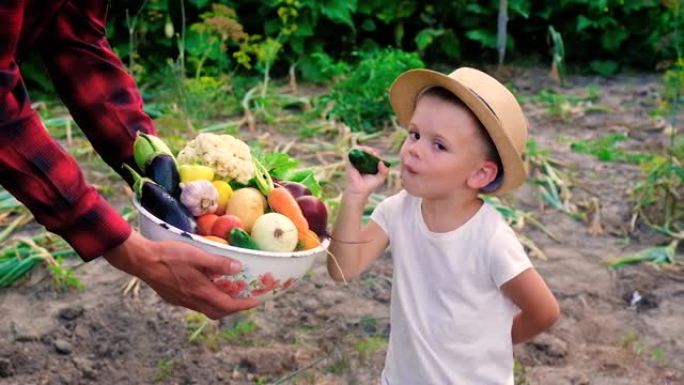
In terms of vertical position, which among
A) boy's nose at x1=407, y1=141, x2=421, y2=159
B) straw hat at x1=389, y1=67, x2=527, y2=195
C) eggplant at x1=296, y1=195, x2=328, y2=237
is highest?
straw hat at x1=389, y1=67, x2=527, y2=195

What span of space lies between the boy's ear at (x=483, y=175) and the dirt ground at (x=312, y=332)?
40.0 inches

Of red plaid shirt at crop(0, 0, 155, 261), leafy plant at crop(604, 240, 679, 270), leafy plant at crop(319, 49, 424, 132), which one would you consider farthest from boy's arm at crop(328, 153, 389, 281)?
leafy plant at crop(319, 49, 424, 132)

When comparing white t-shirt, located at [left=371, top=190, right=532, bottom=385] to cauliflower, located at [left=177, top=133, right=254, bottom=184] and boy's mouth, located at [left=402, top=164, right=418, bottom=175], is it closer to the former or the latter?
boy's mouth, located at [left=402, top=164, right=418, bottom=175]

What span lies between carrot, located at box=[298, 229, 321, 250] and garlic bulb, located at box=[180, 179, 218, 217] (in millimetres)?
206

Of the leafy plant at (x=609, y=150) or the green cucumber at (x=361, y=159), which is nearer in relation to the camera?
the green cucumber at (x=361, y=159)

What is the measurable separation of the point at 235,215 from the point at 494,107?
607 millimetres

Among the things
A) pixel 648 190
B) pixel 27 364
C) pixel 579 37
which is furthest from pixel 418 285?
pixel 579 37

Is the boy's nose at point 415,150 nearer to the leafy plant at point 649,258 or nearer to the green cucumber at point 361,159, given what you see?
the green cucumber at point 361,159

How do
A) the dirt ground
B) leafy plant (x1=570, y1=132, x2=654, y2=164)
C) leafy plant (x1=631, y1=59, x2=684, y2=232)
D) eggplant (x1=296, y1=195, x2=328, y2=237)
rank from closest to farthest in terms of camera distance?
eggplant (x1=296, y1=195, x2=328, y2=237) → the dirt ground → leafy plant (x1=631, y1=59, x2=684, y2=232) → leafy plant (x1=570, y1=132, x2=654, y2=164)

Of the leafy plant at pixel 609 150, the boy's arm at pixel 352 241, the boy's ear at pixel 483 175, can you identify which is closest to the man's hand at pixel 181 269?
the boy's arm at pixel 352 241

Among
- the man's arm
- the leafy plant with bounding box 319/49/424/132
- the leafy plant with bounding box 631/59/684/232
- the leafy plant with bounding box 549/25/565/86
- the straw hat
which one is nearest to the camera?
the man's arm

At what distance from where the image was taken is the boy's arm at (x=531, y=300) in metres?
2.24

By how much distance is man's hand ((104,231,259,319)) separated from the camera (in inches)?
81.7

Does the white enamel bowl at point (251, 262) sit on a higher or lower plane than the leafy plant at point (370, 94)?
higher
